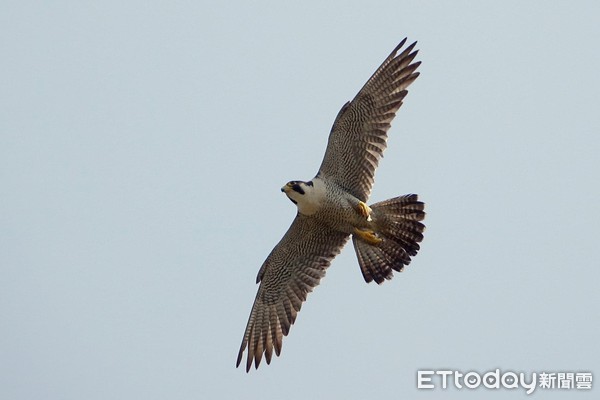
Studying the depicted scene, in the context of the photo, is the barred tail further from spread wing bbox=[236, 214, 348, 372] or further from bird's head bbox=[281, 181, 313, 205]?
bird's head bbox=[281, 181, 313, 205]

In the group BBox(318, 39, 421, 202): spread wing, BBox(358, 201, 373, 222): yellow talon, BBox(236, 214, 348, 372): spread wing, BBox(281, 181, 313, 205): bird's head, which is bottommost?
BBox(236, 214, 348, 372): spread wing

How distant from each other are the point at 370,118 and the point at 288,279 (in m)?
2.32

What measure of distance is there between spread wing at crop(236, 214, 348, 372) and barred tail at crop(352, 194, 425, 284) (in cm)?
57

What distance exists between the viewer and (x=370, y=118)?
16.3 metres

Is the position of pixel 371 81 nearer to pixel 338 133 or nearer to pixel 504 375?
pixel 338 133

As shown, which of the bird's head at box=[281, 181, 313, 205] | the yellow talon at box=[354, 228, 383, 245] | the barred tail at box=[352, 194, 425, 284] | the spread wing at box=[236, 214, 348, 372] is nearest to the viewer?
the bird's head at box=[281, 181, 313, 205]

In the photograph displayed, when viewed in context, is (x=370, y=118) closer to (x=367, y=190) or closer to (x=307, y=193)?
(x=367, y=190)

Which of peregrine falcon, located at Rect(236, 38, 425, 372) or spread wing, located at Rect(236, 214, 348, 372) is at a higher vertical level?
peregrine falcon, located at Rect(236, 38, 425, 372)

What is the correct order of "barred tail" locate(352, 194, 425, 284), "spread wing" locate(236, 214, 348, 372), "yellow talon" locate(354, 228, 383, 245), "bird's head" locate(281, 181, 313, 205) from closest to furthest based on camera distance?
"bird's head" locate(281, 181, 313, 205) < "barred tail" locate(352, 194, 425, 284) < "yellow talon" locate(354, 228, 383, 245) < "spread wing" locate(236, 214, 348, 372)

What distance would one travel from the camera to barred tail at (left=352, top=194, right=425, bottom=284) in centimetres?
1627

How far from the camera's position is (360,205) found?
16.1 m

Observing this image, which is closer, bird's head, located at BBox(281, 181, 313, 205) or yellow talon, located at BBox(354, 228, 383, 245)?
bird's head, located at BBox(281, 181, 313, 205)

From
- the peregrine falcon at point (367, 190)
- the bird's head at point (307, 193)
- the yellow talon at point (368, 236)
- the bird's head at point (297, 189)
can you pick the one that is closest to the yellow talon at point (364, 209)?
the peregrine falcon at point (367, 190)

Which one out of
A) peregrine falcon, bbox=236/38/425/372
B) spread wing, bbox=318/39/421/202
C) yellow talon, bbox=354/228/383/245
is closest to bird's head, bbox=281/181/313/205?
peregrine falcon, bbox=236/38/425/372
